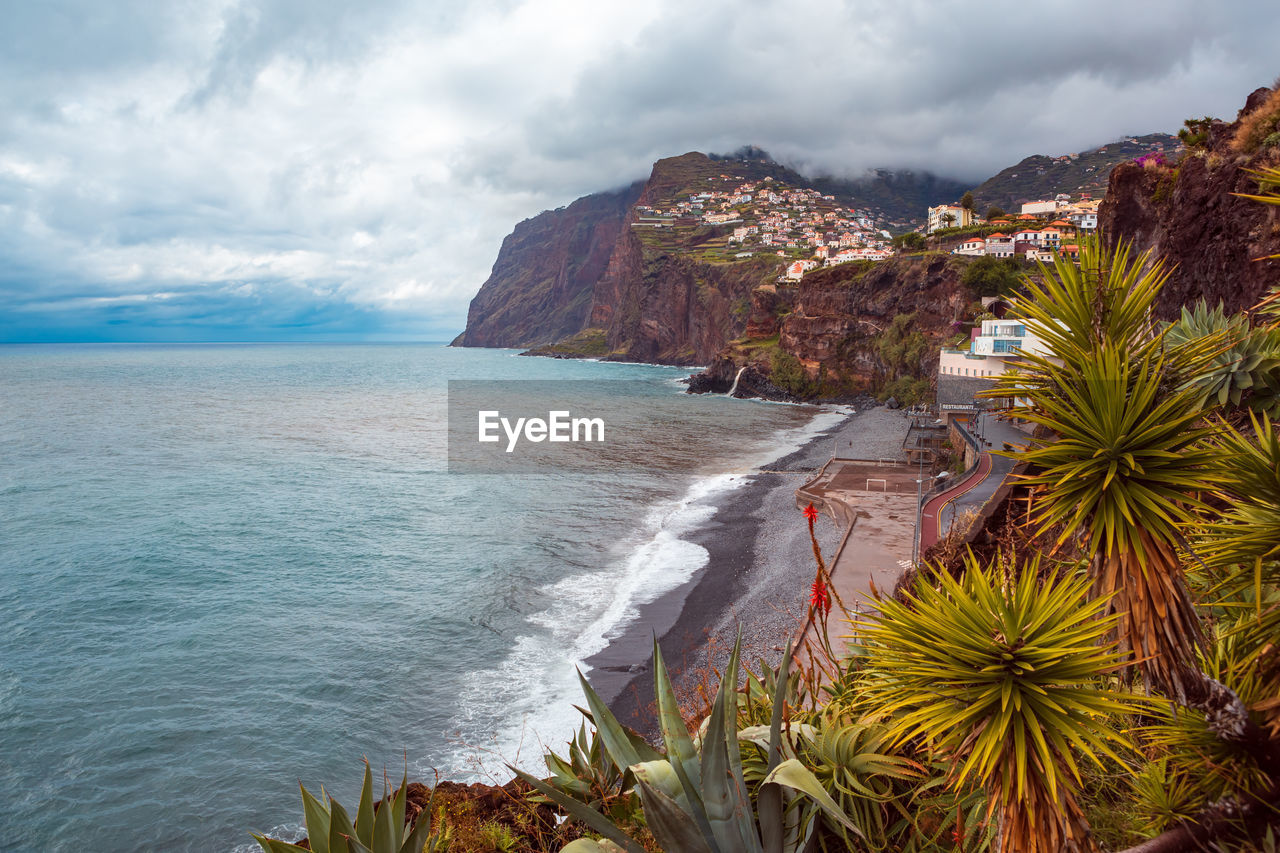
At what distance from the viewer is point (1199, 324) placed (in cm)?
523

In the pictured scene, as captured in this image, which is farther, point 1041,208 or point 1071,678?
point 1041,208

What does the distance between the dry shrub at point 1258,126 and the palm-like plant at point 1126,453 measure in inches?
592

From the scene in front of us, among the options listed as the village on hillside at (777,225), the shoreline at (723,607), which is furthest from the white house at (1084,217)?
the shoreline at (723,607)

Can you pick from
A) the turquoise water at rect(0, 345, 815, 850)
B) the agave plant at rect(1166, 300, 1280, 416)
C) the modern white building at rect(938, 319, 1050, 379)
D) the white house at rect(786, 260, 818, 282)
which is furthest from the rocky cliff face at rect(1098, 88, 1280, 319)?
the white house at rect(786, 260, 818, 282)

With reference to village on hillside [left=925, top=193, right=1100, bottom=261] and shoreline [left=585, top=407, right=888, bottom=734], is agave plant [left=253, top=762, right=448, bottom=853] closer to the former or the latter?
shoreline [left=585, top=407, right=888, bottom=734]

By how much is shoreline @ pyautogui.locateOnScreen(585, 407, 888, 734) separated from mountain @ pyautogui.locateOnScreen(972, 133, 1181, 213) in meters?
164

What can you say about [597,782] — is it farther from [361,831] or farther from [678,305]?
[678,305]

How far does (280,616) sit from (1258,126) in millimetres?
25550

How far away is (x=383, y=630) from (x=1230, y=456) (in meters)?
18.4

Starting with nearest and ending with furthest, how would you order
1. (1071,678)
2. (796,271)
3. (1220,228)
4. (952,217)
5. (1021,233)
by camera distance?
(1071,678) < (1220,228) < (1021,233) < (796,271) < (952,217)

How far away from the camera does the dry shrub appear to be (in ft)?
44.1

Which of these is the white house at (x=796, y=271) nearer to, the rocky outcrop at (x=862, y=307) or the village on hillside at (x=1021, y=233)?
the rocky outcrop at (x=862, y=307)

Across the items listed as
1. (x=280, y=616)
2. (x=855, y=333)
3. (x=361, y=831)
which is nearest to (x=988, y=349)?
(x=855, y=333)

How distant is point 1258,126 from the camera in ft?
45.3
